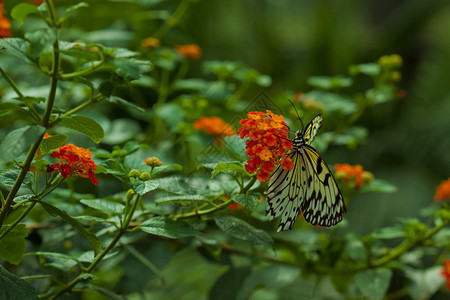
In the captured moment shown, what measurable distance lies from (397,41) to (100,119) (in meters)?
2.31

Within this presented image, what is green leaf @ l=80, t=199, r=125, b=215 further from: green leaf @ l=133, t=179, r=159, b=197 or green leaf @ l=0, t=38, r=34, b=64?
green leaf @ l=0, t=38, r=34, b=64

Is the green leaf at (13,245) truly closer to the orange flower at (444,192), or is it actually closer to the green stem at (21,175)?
the green stem at (21,175)

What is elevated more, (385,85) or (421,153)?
(421,153)

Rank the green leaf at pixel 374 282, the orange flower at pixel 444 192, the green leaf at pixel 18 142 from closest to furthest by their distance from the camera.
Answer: the green leaf at pixel 18 142 < the green leaf at pixel 374 282 < the orange flower at pixel 444 192

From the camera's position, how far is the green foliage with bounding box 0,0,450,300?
640mm

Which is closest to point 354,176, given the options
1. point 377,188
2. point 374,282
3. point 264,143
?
point 377,188

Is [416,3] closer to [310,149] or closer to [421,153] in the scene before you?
[421,153]

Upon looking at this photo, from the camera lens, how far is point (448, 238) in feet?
3.78

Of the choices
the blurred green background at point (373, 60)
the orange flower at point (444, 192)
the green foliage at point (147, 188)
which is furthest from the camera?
the blurred green background at point (373, 60)

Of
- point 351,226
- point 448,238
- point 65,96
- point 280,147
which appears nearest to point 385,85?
point 448,238

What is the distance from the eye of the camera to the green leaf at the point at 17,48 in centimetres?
59

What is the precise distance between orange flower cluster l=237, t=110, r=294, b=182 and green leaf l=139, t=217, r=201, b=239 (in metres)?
0.15

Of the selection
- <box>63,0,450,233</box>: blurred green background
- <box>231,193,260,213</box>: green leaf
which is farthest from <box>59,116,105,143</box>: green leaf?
<box>63,0,450,233</box>: blurred green background

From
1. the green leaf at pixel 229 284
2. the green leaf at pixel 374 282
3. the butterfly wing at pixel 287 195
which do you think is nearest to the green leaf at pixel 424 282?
the green leaf at pixel 374 282
